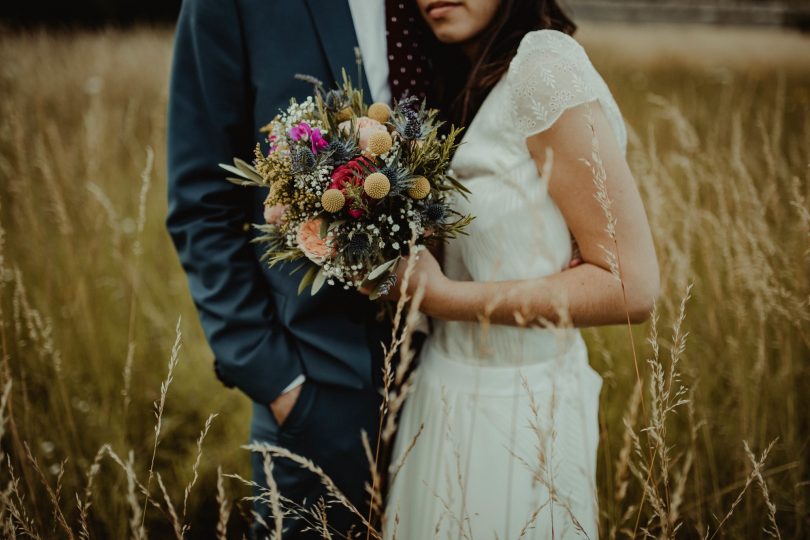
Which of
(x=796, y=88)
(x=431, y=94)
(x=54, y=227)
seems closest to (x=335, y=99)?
(x=431, y=94)

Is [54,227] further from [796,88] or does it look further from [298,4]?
[796,88]

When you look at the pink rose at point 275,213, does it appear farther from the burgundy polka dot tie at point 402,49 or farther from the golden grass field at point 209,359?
the golden grass field at point 209,359

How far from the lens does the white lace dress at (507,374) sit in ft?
5.01

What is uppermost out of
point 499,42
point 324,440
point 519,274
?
point 499,42

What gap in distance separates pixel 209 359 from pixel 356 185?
284cm

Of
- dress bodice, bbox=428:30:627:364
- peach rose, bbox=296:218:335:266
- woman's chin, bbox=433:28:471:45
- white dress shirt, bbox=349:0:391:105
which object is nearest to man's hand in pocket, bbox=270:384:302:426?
dress bodice, bbox=428:30:627:364

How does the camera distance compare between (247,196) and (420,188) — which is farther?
(247,196)

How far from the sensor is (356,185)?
1314 millimetres

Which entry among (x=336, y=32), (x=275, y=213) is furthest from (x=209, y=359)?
(x=336, y=32)

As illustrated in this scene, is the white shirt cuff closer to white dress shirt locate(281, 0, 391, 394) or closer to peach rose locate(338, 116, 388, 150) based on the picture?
white dress shirt locate(281, 0, 391, 394)

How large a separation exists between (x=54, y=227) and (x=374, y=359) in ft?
14.6

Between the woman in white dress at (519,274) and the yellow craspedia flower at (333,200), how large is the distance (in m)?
0.41

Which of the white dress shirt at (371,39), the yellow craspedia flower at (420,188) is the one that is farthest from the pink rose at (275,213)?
the white dress shirt at (371,39)

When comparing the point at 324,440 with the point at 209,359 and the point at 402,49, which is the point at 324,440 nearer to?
the point at 402,49
